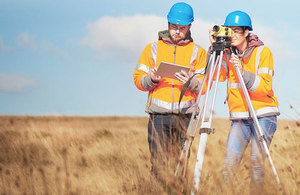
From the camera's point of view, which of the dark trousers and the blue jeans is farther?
the dark trousers

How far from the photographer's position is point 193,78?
3.85m

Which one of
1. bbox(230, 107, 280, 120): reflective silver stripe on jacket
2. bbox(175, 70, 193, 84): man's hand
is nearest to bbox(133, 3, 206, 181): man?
bbox(175, 70, 193, 84): man's hand

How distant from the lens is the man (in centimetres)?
396

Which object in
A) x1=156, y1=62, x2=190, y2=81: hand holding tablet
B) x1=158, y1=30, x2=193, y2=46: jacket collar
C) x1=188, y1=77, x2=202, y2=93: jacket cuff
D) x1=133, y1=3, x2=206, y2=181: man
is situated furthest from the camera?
x1=158, y1=30, x2=193, y2=46: jacket collar

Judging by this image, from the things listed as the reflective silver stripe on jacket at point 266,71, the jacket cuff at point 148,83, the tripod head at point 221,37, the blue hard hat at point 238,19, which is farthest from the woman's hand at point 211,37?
the jacket cuff at point 148,83

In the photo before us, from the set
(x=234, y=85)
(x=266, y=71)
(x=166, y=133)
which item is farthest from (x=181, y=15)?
(x=166, y=133)

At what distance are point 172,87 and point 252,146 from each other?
114 cm

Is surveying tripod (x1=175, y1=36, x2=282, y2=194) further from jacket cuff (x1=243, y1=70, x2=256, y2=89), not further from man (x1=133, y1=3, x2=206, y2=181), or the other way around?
man (x1=133, y1=3, x2=206, y2=181)

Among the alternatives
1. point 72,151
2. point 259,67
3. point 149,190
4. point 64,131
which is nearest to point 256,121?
point 259,67

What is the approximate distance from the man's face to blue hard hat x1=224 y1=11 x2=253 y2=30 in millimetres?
498

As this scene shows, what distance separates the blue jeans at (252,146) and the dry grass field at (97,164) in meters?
0.09

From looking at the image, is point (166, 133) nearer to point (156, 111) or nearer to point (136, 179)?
point (156, 111)

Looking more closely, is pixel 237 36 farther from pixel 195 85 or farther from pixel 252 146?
pixel 252 146

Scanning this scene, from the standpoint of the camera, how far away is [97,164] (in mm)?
6715
